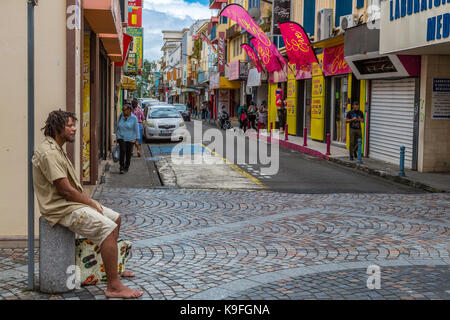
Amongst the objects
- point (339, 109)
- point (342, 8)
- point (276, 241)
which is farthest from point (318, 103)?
point (276, 241)

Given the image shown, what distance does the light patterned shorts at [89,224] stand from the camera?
505cm

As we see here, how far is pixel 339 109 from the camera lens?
2356 cm

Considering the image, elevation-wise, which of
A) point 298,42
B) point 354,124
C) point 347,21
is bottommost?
point 354,124

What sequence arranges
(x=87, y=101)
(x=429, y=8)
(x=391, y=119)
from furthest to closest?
1. (x=391, y=119)
2. (x=429, y=8)
3. (x=87, y=101)

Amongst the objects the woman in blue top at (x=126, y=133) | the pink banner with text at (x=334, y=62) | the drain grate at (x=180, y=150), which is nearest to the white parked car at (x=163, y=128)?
the drain grate at (x=180, y=150)

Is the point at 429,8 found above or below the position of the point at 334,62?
above

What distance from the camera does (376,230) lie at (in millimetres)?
8266

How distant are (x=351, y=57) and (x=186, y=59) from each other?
74.4 m

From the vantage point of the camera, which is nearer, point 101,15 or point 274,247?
point 274,247

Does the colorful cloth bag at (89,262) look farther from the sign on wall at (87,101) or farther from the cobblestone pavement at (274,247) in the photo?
the sign on wall at (87,101)

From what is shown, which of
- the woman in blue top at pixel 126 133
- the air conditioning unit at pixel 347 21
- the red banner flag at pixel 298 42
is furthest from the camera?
the red banner flag at pixel 298 42

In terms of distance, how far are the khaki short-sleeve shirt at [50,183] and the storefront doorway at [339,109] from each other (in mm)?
18271

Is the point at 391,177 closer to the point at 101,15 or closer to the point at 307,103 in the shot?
the point at 101,15

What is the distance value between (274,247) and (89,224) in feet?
9.11
